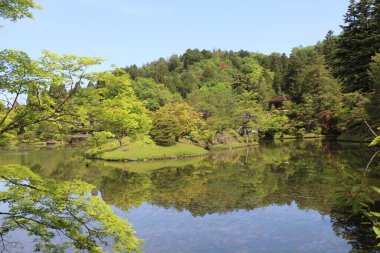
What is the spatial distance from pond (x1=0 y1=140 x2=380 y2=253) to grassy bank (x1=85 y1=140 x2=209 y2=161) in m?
5.45

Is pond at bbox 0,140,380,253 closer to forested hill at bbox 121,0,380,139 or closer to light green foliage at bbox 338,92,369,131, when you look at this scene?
light green foliage at bbox 338,92,369,131

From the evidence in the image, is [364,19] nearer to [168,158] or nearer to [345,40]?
[345,40]

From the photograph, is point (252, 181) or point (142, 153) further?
point (142, 153)

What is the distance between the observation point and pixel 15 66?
6.57m

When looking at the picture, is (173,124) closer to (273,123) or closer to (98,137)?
(273,123)

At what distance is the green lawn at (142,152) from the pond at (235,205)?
5503 millimetres

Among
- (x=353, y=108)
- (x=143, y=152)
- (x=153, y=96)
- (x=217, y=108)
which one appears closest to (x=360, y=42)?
(x=353, y=108)

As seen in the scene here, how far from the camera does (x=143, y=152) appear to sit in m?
33.8

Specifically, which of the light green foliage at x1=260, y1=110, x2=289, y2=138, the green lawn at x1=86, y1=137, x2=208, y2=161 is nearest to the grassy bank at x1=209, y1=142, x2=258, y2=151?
Result: the light green foliage at x1=260, y1=110, x2=289, y2=138

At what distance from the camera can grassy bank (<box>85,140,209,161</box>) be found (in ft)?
108

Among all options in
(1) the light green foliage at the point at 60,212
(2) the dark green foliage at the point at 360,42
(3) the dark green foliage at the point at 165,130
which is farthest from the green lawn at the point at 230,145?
(1) the light green foliage at the point at 60,212

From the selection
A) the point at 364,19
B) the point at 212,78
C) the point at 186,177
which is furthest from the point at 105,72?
the point at 212,78

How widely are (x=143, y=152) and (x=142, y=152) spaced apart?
4.1 inches

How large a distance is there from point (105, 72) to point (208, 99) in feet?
141
